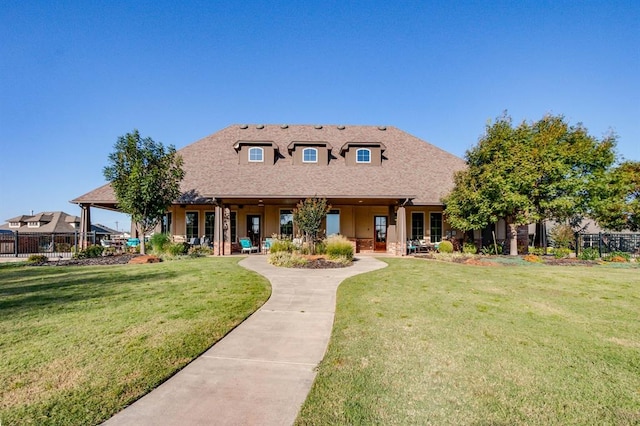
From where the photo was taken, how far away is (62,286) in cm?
788

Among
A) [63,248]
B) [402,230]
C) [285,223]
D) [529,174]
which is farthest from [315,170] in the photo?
[63,248]

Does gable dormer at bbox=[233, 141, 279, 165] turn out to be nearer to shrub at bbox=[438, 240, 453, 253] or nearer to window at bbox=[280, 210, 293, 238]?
window at bbox=[280, 210, 293, 238]

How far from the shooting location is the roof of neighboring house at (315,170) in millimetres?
17953

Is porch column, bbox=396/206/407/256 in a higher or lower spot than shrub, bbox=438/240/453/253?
higher

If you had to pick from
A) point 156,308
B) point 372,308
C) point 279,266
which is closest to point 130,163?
point 279,266

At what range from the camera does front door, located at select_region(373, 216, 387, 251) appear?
66.0 ft

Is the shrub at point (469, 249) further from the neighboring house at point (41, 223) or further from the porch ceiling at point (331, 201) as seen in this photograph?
the neighboring house at point (41, 223)

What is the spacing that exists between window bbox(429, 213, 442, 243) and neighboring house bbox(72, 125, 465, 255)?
63 millimetres

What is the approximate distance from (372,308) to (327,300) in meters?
1.21

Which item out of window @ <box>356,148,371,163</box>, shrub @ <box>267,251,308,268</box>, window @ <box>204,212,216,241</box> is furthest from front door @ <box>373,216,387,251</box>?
window @ <box>204,212,216,241</box>

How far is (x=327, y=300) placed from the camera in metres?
6.98

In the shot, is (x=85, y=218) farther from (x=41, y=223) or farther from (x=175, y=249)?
(x=41, y=223)

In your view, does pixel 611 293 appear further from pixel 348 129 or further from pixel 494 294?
pixel 348 129

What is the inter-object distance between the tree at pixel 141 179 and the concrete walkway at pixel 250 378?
40.4 ft
